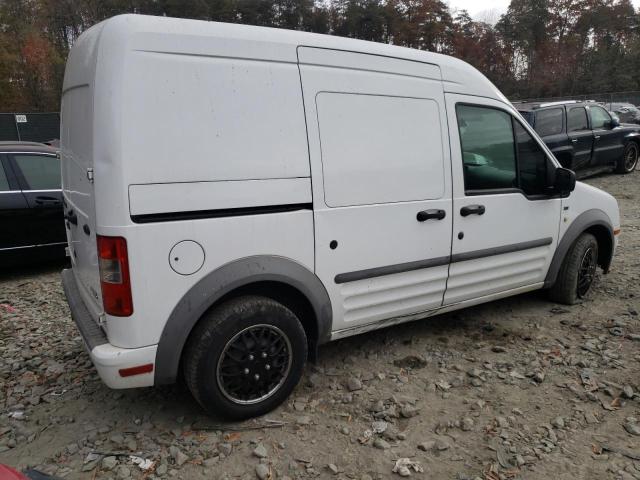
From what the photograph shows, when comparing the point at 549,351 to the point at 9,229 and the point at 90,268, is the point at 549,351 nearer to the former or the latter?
the point at 90,268

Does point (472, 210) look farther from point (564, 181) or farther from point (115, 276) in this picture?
point (115, 276)

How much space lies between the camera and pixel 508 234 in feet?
12.9

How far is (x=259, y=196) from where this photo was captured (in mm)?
2762

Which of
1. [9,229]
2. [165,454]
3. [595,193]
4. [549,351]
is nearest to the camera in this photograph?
[165,454]

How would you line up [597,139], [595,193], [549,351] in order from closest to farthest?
[549,351]
[595,193]
[597,139]

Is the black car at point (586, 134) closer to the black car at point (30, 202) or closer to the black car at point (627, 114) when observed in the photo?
the black car at point (30, 202)

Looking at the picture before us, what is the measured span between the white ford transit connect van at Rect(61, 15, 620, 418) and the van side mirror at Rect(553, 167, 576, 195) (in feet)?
1.83

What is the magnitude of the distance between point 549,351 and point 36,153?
563cm

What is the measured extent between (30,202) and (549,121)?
9072mm

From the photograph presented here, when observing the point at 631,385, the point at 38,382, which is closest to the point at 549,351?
the point at 631,385

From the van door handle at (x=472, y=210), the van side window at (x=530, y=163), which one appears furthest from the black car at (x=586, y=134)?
the van door handle at (x=472, y=210)

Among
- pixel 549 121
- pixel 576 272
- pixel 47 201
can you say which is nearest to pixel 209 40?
pixel 576 272

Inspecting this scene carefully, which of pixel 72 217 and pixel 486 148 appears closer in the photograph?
pixel 72 217

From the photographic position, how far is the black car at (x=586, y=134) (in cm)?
998
